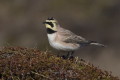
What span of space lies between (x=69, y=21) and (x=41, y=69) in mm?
18666

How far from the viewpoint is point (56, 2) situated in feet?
103

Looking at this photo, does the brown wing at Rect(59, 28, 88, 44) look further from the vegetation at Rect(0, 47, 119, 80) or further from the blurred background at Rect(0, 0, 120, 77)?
the blurred background at Rect(0, 0, 120, 77)

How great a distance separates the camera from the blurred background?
27.3m

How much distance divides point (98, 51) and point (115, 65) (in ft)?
7.39

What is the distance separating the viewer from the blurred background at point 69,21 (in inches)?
1073

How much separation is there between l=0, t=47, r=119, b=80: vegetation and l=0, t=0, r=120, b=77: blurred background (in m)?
14.5

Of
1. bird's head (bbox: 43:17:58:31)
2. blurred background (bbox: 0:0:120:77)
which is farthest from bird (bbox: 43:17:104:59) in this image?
blurred background (bbox: 0:0:120:77)

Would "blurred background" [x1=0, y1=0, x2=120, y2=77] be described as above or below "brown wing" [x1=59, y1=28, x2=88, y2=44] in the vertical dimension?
above

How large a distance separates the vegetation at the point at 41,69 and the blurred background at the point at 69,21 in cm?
1445

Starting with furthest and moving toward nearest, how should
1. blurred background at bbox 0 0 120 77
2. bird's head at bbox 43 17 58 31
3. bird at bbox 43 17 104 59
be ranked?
1. blurred background at bbox 0 0 120 77
2. bird's head at bbox 43 17 58 31
3. bird at bbox 43 17 104 59

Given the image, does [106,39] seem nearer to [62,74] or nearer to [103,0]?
[103,0]

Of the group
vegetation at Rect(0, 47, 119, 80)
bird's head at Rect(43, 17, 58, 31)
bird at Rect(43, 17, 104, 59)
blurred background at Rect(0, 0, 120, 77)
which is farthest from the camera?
blurred background at Rect(0, 0, 120, 77)

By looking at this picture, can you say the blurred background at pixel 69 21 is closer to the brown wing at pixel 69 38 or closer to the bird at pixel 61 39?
the brown wing at pixel 69 38

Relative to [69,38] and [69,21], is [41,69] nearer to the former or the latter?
[69,38]
